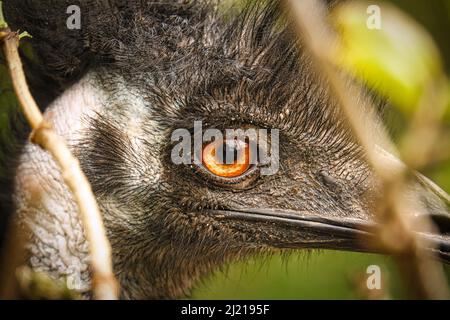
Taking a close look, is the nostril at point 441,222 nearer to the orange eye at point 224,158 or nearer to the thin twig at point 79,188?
the orange eye at point 224,158

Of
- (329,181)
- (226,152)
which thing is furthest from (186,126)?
(329,181)

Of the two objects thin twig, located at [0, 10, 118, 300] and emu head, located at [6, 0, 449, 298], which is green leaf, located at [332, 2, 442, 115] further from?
thin twig, located at [0, 10, 118, 300]

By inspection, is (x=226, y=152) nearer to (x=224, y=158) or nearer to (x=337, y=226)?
(x=224, y=158)

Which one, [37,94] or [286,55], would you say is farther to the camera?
[37,94]

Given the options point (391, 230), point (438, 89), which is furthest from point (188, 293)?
point (391, 230)

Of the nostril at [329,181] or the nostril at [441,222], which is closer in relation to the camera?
the nostril at [441,222]

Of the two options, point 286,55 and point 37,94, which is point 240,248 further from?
point 37,94

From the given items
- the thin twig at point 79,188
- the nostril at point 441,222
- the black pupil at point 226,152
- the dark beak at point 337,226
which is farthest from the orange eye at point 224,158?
the thin twig at point 79,188
